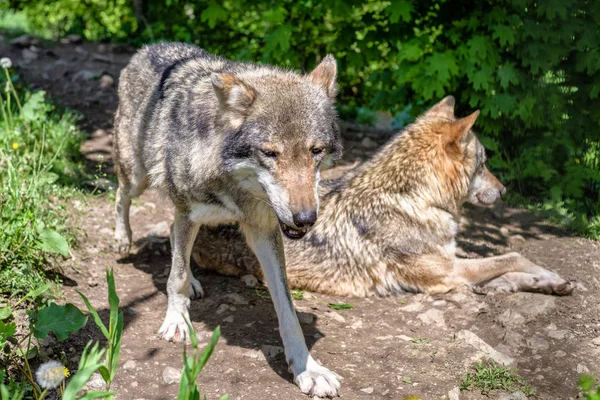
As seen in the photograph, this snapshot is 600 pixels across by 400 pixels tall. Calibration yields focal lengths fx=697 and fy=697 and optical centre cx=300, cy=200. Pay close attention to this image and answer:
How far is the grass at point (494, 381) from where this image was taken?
4.12 metres

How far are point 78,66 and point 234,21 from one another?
2.35m

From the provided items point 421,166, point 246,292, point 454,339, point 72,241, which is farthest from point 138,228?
point 454,339

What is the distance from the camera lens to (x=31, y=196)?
506 centimetres

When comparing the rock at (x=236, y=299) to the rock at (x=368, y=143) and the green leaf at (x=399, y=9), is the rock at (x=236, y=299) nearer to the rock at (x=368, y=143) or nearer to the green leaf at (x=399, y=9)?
Result: the green leaf at (x=399, y=9)

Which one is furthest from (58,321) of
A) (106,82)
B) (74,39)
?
(74,39)

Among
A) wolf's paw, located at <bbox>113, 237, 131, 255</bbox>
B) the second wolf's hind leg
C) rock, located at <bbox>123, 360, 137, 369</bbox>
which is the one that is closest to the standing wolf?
rock, located at <bbox>123, 360, 137, 369</bbox>

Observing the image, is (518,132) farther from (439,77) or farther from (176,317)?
(176,317)

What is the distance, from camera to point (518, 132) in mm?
7539

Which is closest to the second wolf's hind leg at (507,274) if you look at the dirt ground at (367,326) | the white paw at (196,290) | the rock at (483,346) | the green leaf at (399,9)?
the dirt ground at (367,326)

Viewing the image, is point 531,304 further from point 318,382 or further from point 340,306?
point 318,382

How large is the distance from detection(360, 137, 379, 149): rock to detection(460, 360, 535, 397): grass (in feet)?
14.2

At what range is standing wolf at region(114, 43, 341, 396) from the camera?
384 centimetres

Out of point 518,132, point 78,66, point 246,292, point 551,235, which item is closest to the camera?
point 246,292

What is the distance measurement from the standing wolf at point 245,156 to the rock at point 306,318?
64cm
